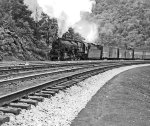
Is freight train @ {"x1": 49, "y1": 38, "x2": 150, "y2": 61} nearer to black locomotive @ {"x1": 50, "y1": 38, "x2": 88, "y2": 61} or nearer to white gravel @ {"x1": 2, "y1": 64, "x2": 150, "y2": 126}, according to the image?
black locomotive @ {"x1": 50, "y1": 38, "x2": 88, "y2": 61}

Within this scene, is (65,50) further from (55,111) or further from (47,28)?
(55,111)

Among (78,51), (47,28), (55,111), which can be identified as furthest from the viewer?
(47,28)

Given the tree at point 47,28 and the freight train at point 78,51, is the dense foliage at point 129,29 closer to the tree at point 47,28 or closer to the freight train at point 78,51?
the tree at point 47,28

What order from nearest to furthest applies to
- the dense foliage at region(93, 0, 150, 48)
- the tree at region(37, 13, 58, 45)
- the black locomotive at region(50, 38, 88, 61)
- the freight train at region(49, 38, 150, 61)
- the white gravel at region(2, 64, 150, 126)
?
the white gravel at region(2, 64, 150, 126)
the black locomotive at region(50, 38, 88, 61)
the freight train at region(49, 38, 150, 61)
the tree at region(37, 13, 58, 45)
the dense foliage at region(93, 0, 150, 48)

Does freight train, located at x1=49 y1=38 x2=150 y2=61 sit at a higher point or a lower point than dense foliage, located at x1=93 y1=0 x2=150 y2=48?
lower

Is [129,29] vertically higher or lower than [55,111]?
higher

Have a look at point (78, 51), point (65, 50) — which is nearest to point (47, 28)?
point (78, 51)

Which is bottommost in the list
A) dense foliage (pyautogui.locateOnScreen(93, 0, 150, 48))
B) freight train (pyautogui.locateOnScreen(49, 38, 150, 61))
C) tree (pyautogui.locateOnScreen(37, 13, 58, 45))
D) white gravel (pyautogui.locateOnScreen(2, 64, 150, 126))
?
white gravel (pyautogui.locateOnScreen(2, 64, 150, 126))

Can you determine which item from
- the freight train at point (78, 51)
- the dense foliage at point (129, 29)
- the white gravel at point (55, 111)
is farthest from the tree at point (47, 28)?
the dense foliage at point (129, 29)

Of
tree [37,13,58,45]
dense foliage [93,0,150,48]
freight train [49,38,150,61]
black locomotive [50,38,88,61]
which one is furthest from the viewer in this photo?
dense foliage [93,0,150,48]

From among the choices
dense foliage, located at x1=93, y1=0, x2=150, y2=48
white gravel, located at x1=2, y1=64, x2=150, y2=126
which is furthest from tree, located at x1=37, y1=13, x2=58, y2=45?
dense foliage, located at x1=93, y1=0, x2=150, y2=48

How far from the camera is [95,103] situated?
8.47 metres

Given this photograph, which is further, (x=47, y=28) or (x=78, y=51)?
(x=47, y=28)

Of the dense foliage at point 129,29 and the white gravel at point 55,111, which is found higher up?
the dense foliage at point 129,29
